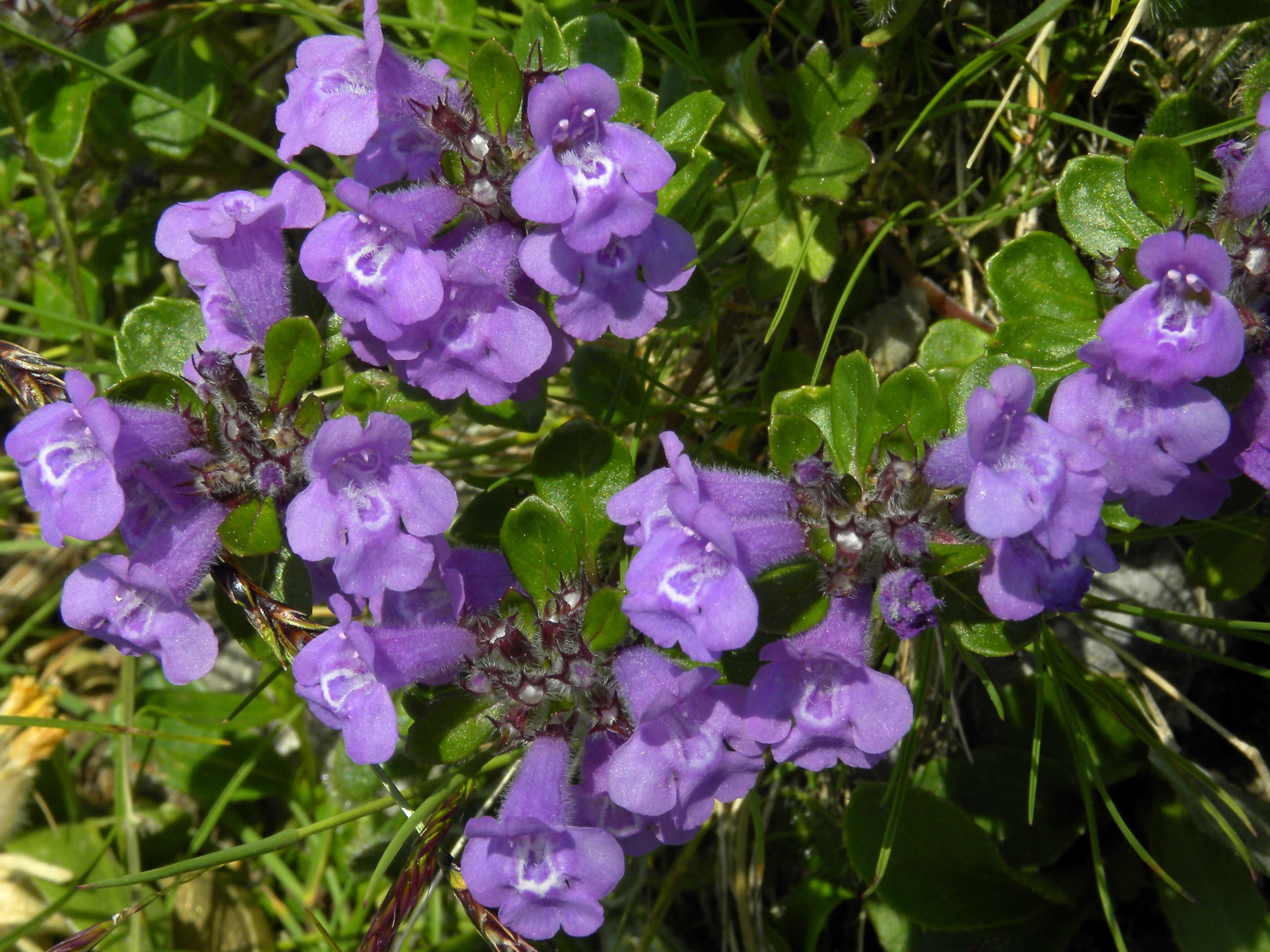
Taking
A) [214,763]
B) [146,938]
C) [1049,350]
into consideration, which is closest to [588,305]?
[1049,350]

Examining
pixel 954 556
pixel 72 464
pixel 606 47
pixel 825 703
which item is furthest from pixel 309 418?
pixel 954 556

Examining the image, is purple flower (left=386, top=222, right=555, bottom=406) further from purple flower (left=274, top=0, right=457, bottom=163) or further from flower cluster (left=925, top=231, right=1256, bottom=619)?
flower cluster (left=925, top=231, right=1256, bottom=619)

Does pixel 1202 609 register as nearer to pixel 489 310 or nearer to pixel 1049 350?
pixel 1049 350

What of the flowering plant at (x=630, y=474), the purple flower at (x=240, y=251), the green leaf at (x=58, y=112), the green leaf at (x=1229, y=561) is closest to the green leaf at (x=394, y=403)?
the flowering plant at (x=630, y=474)

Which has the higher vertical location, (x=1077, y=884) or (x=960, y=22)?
(x=960, y=22)

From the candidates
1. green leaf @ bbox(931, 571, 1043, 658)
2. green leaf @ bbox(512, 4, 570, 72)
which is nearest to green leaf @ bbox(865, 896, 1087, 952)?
green leaf @ bbox(931, 571, 1043, 658)

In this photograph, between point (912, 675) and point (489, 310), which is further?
point (912, 675)

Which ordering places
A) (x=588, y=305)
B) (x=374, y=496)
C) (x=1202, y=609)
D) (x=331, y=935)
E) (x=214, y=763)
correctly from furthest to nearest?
(x=214, y=763) < (x=331, y=935) < (x=1202, y=609) < (x=588, y=305) < (x=374, y=496)

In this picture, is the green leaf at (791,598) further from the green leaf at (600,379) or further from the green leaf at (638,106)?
Answer: the green leaf at (638,106)
